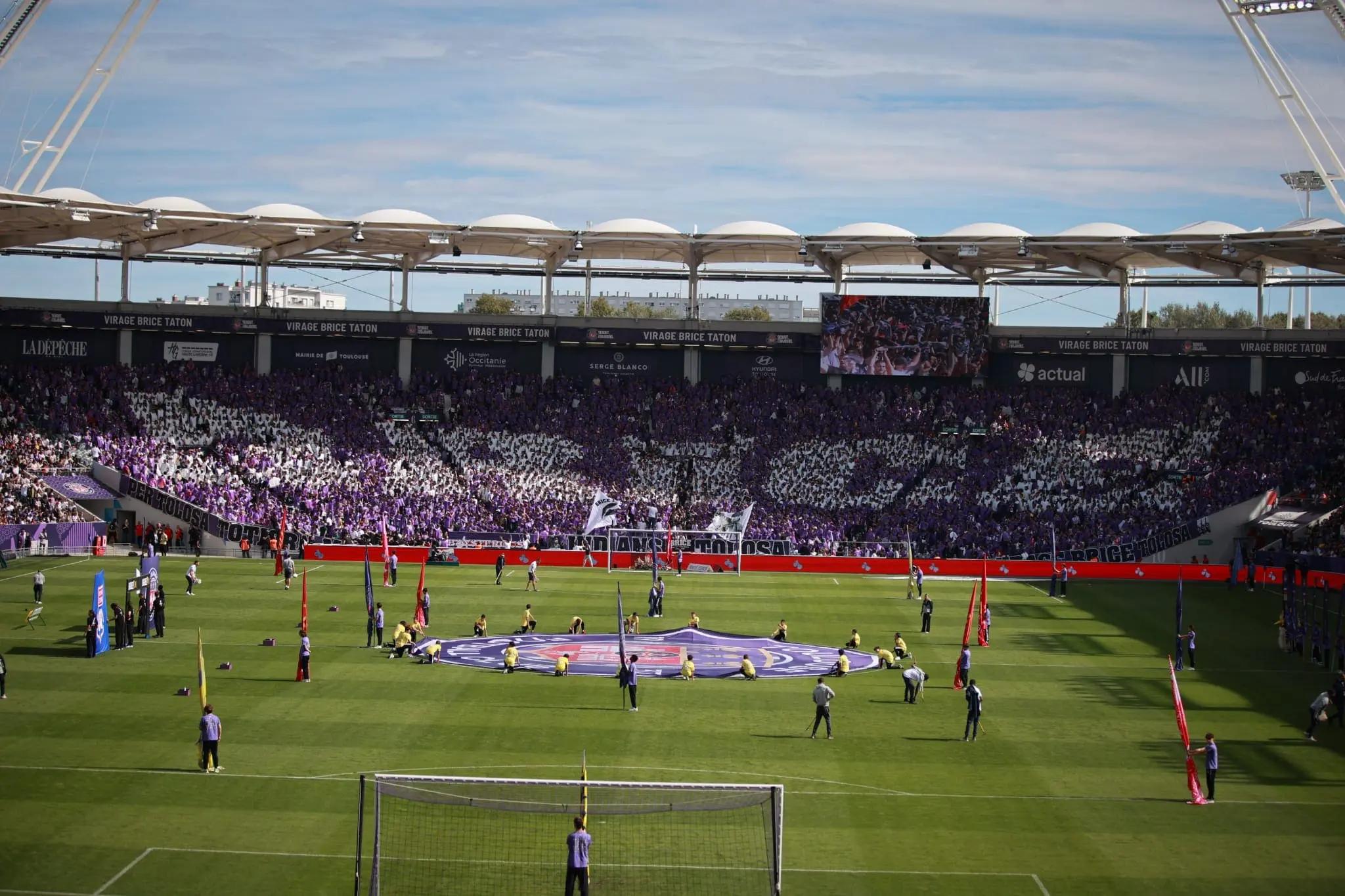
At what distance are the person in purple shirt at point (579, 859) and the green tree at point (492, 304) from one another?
6083 inches

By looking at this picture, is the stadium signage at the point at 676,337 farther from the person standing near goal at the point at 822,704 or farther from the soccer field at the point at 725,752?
the person standing near goal at the point at 822,704

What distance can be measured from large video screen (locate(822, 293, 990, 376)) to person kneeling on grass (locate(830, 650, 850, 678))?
133 feet

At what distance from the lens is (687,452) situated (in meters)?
72.1

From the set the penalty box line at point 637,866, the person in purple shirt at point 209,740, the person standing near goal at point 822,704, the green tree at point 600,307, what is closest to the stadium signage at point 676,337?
the person standing near goal at point 822,704

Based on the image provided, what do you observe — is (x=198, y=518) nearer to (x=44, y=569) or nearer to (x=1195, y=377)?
(x=44, y=569)

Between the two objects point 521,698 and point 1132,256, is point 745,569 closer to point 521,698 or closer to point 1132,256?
point 521,698

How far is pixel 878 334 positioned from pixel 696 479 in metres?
14.8

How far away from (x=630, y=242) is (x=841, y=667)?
4393 cm

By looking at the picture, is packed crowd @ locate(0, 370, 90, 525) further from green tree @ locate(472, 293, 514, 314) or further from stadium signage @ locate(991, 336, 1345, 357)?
green tree @ locate(472, 293, 514, 314)

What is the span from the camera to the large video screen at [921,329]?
75.6 metres

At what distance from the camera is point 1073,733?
30.7m

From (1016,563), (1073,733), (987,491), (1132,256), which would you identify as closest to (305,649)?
(1073,733)

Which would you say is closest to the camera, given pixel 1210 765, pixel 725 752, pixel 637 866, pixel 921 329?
pixel 637 866

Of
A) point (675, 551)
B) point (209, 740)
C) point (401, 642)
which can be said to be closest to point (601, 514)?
point (675, 551)
